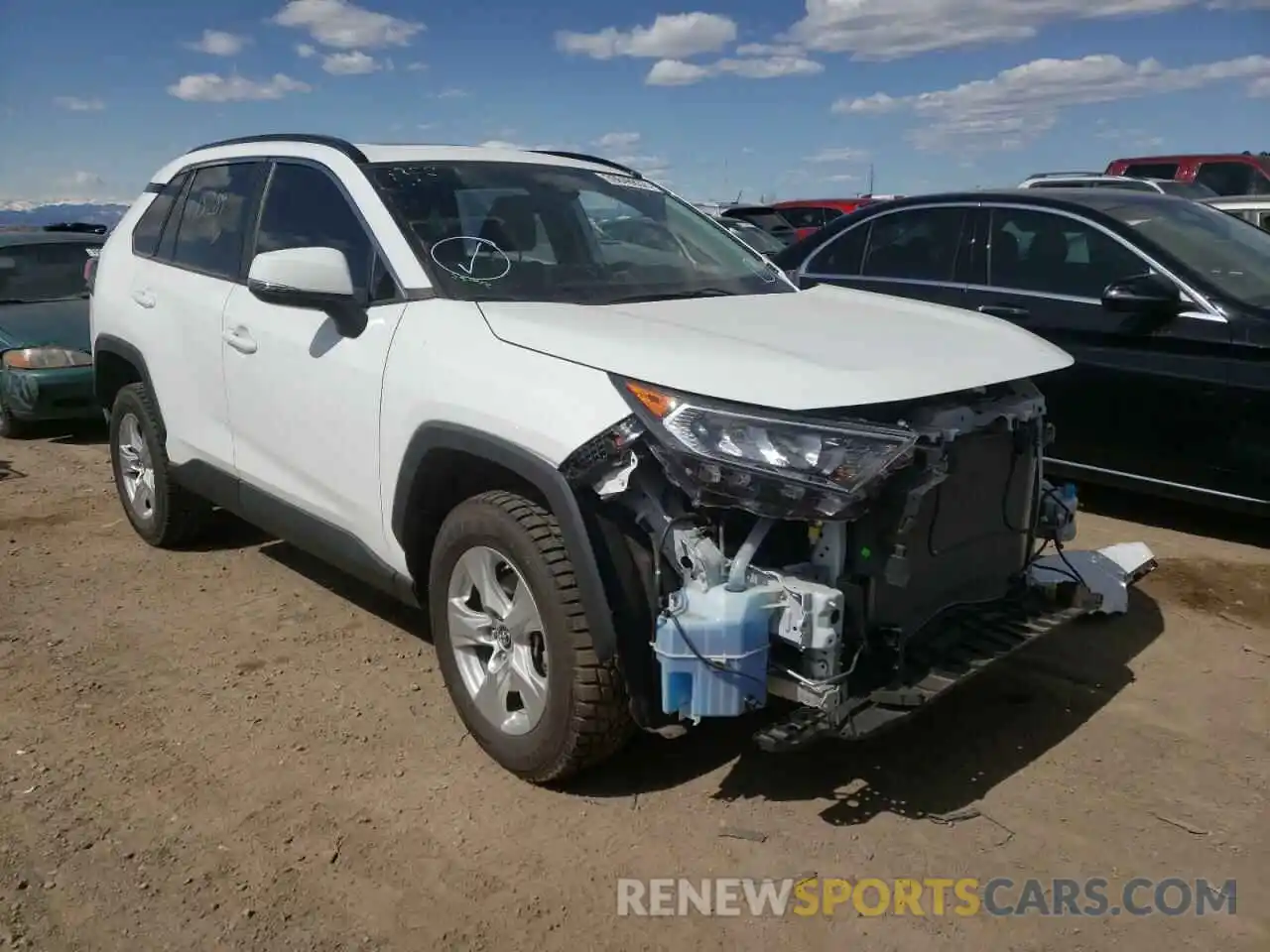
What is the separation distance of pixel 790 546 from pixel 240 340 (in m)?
2.51

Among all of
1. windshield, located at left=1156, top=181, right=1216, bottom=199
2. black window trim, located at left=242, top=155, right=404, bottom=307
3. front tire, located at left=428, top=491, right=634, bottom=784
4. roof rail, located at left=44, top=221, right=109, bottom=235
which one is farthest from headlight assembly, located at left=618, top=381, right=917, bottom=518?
windshield, located at left=1156, top=181, right=1216, bottom=199

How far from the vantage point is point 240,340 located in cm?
435

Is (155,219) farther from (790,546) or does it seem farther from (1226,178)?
(1226,178)

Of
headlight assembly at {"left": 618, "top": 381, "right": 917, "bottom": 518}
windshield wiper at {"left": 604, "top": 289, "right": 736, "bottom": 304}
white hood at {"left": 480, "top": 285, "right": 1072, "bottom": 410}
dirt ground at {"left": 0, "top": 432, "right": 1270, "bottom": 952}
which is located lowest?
dirt ground at {"left": 0, "top": 432, "right": 1270, "bottom": 952}

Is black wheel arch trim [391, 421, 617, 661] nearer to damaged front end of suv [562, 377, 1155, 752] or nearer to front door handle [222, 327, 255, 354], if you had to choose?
damaged front end of suv [562, 377, 1155, 752]

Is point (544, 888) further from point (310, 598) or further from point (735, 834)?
point (310, 598)

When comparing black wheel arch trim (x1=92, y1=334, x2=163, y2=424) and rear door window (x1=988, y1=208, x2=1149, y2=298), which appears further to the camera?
rear door window (x1=988, y1=208, x2=1149, y2=298)

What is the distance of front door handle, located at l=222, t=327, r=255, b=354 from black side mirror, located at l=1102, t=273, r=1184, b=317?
3992mm

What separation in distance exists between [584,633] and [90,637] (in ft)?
8.62

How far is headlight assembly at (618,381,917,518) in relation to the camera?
2740 mm

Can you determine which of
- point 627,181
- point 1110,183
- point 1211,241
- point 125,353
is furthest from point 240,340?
point 1110,183

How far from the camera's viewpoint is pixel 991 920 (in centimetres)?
279

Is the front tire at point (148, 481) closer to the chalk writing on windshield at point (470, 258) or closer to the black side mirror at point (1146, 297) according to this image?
the chalk writing on windshield at point (470, 258)

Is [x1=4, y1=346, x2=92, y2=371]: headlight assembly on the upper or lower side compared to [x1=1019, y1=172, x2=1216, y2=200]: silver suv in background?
lower
